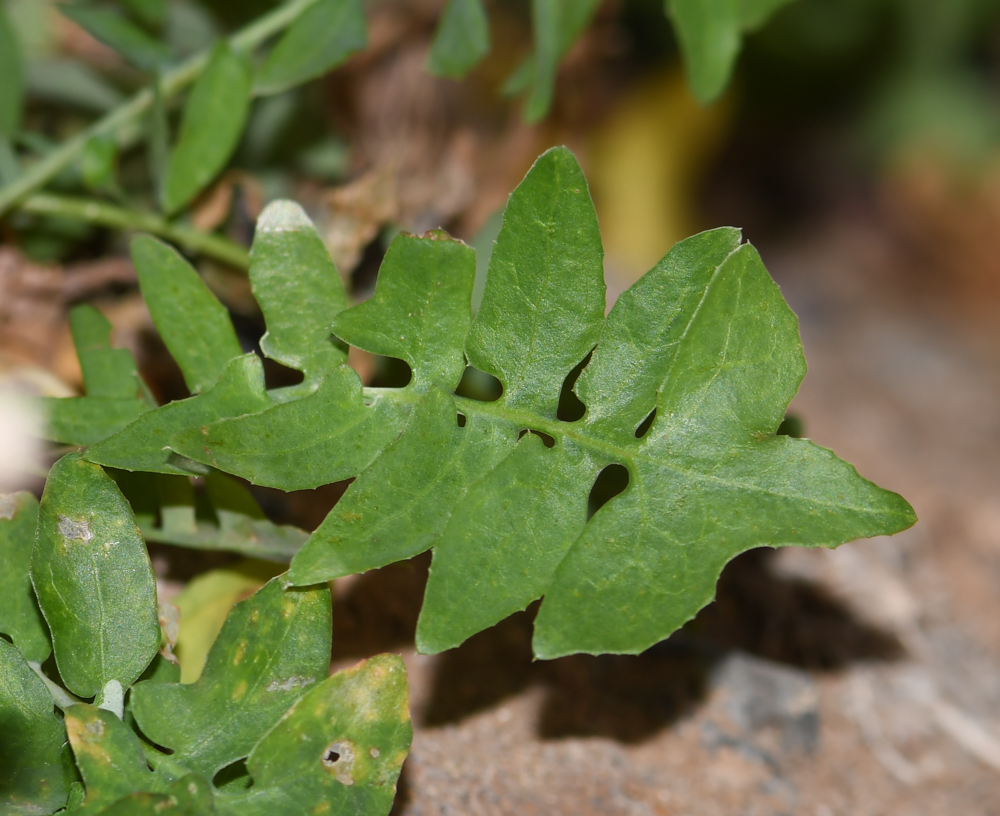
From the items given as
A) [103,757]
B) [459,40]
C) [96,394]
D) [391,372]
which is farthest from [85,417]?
[459,40]

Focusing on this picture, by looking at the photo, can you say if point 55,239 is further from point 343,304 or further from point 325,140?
point 343,304

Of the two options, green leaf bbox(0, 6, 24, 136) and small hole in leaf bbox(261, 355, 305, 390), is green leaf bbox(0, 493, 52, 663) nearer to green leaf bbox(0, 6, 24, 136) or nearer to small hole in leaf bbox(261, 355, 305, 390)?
small hole in leaf bbox(261, 355, 305, 390)

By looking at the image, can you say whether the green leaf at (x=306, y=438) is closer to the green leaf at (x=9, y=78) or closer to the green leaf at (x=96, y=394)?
the green leaf at (x=96, y=394)

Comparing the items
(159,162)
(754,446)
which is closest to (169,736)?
(754,446)

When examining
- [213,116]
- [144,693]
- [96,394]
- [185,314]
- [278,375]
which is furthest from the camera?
[278,375]

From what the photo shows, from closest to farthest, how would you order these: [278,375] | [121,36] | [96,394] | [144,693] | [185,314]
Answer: [144,693] → [185,314] → [96,394] → [121,36] → [278,375]

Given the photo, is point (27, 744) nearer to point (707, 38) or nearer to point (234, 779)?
point (234, 779)
